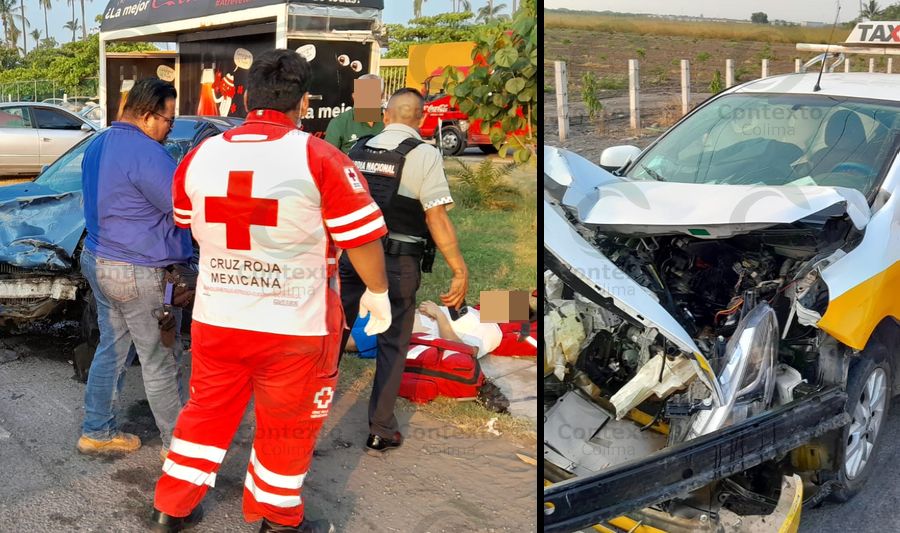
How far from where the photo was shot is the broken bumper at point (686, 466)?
240 cm

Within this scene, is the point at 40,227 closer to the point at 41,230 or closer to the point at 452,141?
the point at 41,230

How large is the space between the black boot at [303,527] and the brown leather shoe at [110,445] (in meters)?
0.98

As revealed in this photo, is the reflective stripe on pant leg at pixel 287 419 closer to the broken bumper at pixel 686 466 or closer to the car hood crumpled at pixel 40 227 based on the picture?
the broken bumper at pixel 686 466

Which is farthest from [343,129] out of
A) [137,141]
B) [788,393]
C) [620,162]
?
[788,393]

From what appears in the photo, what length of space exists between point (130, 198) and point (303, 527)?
155 centimetres

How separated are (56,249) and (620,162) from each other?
3.32m

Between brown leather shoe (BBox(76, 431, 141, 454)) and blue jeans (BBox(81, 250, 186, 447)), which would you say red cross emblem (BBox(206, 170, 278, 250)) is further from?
brown leather shoe (BBox(76, 431, 141, 454))

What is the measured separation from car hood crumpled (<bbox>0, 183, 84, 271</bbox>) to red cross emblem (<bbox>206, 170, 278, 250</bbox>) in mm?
2321

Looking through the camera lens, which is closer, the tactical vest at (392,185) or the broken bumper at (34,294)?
the tactical vest at (392,185)

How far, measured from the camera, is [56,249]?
4625 millimetres

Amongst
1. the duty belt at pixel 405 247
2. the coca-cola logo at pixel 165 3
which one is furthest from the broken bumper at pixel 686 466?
the coca-cola logo at pixel 165 3

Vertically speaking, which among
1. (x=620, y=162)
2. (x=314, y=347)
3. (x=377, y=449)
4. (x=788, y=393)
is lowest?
(x=377, y=449)

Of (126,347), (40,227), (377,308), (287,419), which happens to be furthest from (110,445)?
(40,227)

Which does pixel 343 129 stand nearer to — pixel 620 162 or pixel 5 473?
pixel 620 162
